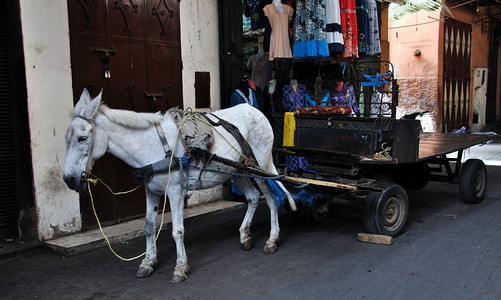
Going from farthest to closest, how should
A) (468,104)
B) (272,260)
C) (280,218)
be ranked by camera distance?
(468,104)
(280,218)
(272,260)


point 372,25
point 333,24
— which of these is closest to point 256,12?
point 333,24

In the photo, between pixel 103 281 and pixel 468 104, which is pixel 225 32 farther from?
pixel 468 104

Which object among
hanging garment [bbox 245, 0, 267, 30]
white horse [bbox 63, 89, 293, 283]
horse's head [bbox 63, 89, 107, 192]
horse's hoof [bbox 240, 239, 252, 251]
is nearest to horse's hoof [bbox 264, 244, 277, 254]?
white horse [bbox 63, 89, 293, 283]

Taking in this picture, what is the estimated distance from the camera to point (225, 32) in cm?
730

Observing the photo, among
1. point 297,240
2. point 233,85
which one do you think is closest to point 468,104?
point 233,85

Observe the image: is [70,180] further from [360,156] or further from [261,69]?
[261,69]

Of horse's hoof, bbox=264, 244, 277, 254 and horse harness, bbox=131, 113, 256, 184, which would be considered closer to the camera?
horse harness, bbox=131, 113, 256, 184

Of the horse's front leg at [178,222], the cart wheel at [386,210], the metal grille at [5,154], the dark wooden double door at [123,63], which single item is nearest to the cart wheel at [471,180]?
the cart wheel at [386,210]

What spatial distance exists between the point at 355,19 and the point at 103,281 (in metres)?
6.35

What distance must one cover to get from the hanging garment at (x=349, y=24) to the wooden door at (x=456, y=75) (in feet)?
29.8

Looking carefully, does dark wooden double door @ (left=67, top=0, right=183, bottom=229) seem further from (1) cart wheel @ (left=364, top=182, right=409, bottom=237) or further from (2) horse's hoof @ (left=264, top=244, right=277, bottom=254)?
(1) cart wheel @ (left=364, top=182, right=409, bottom=237)

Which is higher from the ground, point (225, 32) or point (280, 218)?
point (225, 32)

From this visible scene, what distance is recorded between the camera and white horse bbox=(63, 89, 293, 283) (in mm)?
3654

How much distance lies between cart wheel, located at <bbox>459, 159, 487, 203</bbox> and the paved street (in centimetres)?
67
